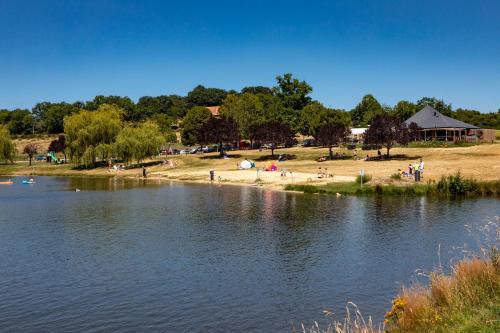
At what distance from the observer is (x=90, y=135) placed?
10325 cm

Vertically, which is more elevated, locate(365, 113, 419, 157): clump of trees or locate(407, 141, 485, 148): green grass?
locate(365, 113, 419, 157): clump of trees

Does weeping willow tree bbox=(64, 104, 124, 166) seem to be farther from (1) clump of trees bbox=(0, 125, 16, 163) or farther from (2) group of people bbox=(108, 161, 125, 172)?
(1) clump of trees bbox=(0, 125, 16, 163)

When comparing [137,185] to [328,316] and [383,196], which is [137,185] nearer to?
[383,196]

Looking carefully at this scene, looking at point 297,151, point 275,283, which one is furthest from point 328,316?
point 297,151

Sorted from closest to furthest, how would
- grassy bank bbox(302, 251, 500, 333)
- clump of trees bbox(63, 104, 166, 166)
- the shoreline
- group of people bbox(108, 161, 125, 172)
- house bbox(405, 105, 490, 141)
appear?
grassy bank bbox(302, 251, 500, 333) < the shoreline < clump of trees bbox(63, 104, 166, 166) < group of people bbox(108, 161, 125, 172) < house bbox(405, 105, 490, 141)

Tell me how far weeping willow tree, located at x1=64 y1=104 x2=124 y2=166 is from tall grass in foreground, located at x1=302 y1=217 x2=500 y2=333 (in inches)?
3614

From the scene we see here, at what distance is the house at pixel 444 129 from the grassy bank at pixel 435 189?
54.3 meters

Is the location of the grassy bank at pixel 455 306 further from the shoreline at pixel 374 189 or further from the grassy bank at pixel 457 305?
the shoreline at pixel 374 189

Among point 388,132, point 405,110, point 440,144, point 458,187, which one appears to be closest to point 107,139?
point 388,132

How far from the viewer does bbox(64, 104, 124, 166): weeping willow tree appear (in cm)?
10312

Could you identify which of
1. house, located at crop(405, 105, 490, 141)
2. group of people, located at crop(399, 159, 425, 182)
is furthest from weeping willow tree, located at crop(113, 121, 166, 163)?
group of people, located at crop(399, 159, 425, 182)

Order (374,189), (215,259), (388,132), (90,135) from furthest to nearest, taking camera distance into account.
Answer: (90,135)
(388,132)
(374,189)
(215,259)

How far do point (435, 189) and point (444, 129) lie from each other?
59.2 metres

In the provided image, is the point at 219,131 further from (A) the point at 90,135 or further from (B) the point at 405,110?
(B) the point at 405,110
